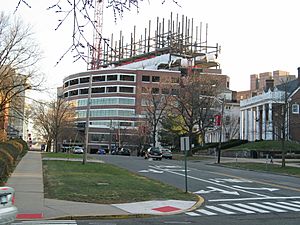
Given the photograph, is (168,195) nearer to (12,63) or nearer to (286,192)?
(286,192)

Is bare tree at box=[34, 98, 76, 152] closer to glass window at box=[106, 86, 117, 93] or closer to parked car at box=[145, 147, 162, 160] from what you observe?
parked car at box=[145, 147, 162, 160]

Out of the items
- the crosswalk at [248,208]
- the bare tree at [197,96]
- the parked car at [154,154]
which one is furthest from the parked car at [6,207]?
the bare tree at [197,96]

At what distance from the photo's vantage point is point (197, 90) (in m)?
59.6

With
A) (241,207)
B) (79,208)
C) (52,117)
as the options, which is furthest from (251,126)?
(79,208)

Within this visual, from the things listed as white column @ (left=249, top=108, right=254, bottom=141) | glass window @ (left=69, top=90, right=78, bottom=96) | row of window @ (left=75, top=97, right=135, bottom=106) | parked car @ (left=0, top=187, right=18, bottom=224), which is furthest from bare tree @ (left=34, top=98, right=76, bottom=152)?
parked car @ (left=0, top=187, right=18, bottom=224)

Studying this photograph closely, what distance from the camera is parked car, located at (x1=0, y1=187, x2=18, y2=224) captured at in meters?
8.20

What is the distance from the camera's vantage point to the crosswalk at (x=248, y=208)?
13.9 meters

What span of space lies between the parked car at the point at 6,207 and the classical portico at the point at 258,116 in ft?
194

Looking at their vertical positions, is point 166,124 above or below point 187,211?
above

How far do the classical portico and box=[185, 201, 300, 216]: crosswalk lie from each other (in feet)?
165

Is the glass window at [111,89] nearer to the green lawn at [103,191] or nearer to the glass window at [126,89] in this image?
the glass window at [126,89]

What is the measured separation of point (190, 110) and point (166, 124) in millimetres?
13424

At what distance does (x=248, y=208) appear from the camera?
584 inches

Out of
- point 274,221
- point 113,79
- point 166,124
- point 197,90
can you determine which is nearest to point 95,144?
point 113,79
